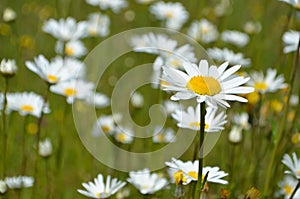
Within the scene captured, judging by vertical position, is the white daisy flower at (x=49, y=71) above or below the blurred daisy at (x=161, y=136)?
above

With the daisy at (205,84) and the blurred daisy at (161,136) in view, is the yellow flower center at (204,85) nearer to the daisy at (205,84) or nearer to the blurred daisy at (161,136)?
the daisy at (205,84)

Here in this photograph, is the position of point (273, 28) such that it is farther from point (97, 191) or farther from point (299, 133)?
point (97, 191)

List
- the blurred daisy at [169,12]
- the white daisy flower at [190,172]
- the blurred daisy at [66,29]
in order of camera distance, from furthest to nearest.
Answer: the blurred daisy at [169,12] → the blurred daisy at [66,29] → the white daisy flower at [190,172]

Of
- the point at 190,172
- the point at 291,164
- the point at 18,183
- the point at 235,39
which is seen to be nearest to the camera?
the point at 190,172

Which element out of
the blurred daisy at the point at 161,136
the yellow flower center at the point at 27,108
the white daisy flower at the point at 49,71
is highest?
the white daisy flower at the point at 49,71

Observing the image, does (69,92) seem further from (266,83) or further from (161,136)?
(266,83)

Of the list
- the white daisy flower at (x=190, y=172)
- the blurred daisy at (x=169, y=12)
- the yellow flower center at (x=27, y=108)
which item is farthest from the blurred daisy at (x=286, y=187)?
the blurred daisy at (x=169, y=12)

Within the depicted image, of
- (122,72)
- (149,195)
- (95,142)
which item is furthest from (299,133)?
(122,72)

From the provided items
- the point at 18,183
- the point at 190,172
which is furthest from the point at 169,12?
the point at 190,172
